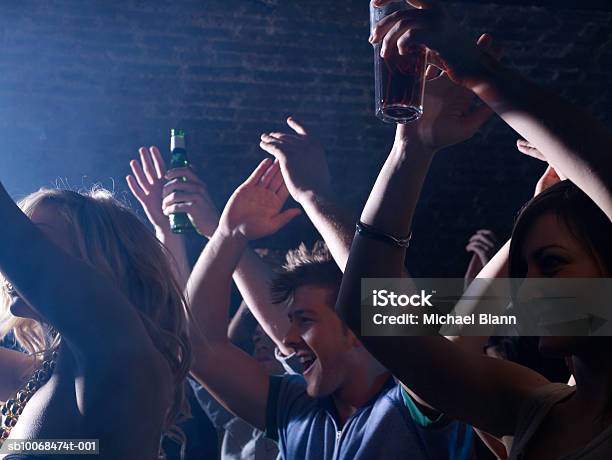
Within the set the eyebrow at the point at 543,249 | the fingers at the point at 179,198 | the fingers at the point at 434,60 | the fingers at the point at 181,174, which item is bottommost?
the eyebrow at the point at 543,249

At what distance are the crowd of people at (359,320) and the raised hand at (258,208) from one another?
0.87 feet

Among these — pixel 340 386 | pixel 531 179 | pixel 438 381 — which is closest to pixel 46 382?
pixel 438 381

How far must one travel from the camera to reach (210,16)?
13.4 feet

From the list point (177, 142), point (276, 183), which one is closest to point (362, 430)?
→ point (276, 183)

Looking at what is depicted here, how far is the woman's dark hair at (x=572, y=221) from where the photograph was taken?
0.98 m

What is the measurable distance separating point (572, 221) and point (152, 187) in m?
1.61

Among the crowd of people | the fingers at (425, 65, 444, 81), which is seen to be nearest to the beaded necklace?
the crowd of people

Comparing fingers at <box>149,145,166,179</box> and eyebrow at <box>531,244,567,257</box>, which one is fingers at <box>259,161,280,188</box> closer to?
fingers at <box>149,145,166,179</box>

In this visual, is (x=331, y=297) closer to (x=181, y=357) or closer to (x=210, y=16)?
(x=181, y=357)

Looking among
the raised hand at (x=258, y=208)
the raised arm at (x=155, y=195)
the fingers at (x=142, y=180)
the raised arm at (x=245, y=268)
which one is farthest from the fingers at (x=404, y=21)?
the fingers at (x=142, y=180)

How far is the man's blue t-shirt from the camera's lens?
1482mm

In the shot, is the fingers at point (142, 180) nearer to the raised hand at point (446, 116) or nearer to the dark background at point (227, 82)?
the raised hand at point (446, 116)

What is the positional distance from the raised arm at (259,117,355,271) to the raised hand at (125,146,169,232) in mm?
643

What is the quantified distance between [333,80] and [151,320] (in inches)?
127
